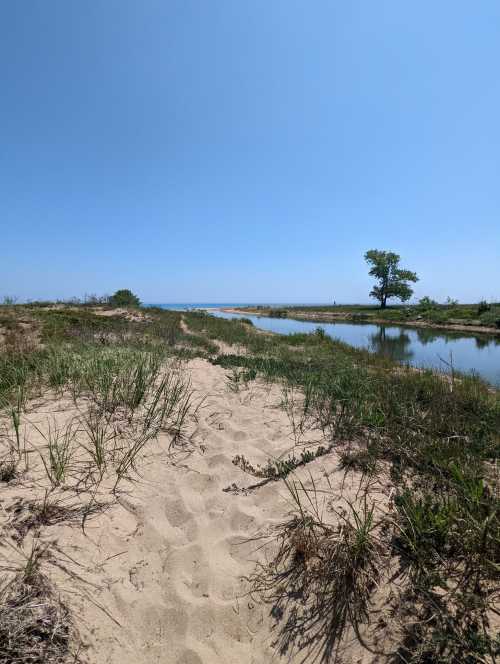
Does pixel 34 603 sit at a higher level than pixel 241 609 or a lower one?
higher

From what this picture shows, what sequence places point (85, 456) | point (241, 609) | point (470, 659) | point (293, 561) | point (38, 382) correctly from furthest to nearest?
point (38, 382) < point (85, 456) < point (293, 561) < point (241, 609) < point (470, 659)

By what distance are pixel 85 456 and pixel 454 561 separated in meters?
3.53

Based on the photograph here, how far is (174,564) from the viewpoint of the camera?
229 centimetres

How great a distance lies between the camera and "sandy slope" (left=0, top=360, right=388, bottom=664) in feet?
5.82

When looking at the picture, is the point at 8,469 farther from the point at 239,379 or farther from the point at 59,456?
the point at 239,379

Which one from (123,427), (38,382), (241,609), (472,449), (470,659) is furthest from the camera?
(38,382)

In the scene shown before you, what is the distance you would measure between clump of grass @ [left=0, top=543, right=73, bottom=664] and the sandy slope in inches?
5.0

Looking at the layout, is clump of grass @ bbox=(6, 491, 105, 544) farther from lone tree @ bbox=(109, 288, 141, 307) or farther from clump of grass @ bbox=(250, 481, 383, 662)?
lone tree @ bbox=(109, 288, 141, 307)

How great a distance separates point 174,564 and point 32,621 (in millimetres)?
1013

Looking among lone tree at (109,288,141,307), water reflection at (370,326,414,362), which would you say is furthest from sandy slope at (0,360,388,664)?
lone tree at (109,288,141,307)

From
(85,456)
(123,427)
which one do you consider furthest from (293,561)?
(123,427)

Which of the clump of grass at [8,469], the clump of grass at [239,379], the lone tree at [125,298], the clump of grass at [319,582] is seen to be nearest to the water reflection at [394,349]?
the clump of grass at [239,379]

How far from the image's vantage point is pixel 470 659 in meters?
1.53

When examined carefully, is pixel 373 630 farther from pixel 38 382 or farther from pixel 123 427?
pixel 38 382
